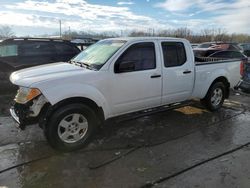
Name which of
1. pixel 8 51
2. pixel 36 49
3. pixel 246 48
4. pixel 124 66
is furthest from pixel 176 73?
pixel 246 48

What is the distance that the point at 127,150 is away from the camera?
4613mm

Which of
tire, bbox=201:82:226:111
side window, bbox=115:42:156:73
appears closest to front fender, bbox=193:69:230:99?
tire, bbox=201:82:226:111

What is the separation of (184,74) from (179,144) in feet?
5.61

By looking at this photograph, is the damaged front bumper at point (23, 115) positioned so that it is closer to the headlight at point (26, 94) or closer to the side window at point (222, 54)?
the headlight at point (26, 94)

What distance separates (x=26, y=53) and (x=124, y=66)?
4.31 metres

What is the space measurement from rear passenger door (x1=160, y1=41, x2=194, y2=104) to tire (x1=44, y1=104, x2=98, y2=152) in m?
1.78

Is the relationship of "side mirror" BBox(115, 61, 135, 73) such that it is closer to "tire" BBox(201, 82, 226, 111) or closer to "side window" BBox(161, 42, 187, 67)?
"side window" BBox(161, 42, 187, 67)

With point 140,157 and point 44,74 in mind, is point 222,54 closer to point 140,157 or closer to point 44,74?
point 140,157

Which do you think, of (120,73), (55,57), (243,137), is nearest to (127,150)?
(120,73)

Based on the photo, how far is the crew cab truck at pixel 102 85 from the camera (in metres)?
4.32

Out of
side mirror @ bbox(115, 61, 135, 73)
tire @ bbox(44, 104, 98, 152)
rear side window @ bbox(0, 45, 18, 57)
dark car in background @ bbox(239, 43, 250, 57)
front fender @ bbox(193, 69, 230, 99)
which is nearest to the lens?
tire @ bbox(44, 104, 98, 152)

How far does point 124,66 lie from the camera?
491 centimetres

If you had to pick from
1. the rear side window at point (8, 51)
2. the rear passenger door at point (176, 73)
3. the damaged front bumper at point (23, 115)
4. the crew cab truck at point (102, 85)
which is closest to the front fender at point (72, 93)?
the crew cab truck at point (102, 85)

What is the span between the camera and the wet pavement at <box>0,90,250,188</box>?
368 cm
